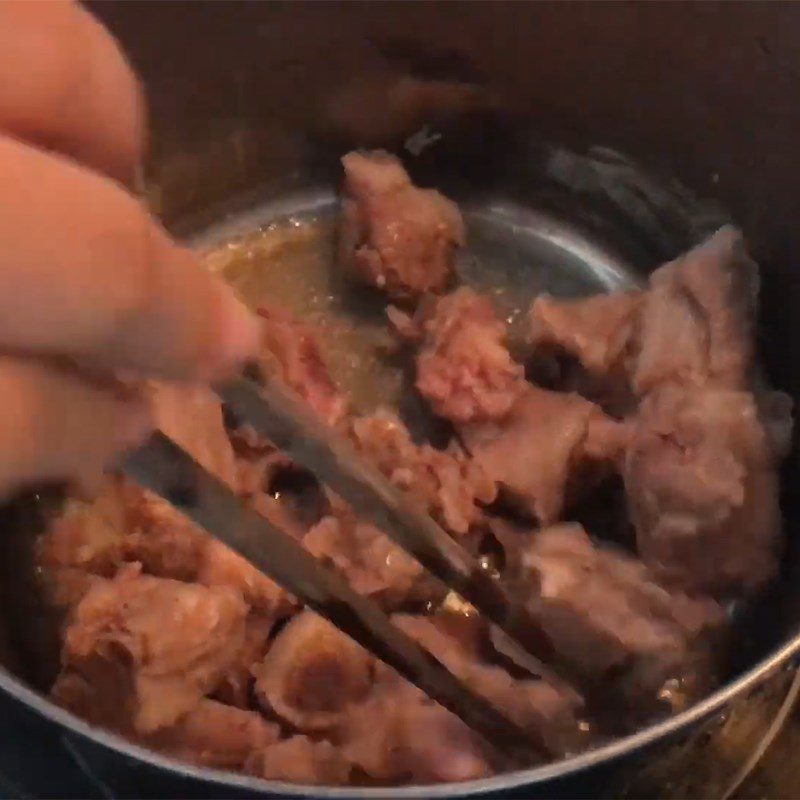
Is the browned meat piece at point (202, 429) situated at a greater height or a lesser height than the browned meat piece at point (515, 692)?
greater

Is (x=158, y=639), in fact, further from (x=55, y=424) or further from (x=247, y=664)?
(x=55, y=424)

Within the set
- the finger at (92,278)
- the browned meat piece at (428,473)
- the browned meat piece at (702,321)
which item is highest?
the finger at (92,278)

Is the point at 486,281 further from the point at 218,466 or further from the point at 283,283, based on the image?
the point at 218,466

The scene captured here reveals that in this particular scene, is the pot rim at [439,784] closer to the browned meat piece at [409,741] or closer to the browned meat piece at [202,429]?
the browned meat piece at [409,741]

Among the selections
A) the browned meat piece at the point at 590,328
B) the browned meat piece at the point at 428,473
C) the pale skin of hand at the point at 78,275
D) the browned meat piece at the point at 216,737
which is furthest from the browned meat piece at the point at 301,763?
the browned meat piece at the point at 590,328

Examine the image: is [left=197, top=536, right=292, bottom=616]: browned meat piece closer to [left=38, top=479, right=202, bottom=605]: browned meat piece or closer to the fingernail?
[left=38, top=479, right=202, bottom=605]: browned meat piece

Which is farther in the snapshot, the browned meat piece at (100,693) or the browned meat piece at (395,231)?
the browned meat piece at (395,231)

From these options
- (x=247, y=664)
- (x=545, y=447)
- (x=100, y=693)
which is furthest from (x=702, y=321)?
(x=100, y=693)

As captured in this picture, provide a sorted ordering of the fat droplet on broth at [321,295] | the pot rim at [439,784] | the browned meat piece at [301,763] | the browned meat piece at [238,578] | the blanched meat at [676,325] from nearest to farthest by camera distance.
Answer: the pot rim at [439,784]
the browned meat piece at [301,763]
the browned meat piece at [238,578]
the blanched meat at [676,325]
the fat droplet on broth at [321,295]
